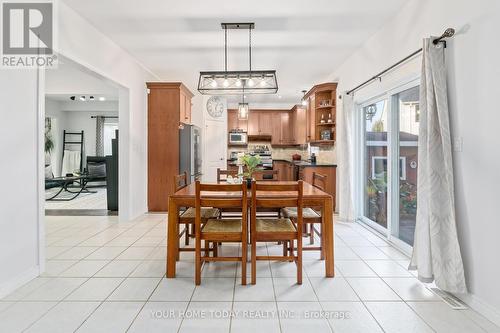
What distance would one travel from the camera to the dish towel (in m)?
8.66

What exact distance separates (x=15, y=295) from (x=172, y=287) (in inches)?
46.0

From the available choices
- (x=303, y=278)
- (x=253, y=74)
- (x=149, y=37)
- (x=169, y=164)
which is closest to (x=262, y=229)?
(x=303, y=278)

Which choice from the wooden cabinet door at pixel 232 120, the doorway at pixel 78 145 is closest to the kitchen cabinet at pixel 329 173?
the wooden cabinet door at pixel 232 120

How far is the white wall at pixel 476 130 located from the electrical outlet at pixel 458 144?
2 centimetres

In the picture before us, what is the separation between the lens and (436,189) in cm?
219

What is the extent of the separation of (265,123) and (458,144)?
603 centimetres

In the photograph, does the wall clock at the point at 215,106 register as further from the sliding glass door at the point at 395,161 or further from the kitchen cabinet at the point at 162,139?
the sliding glass door at the point at 395,161

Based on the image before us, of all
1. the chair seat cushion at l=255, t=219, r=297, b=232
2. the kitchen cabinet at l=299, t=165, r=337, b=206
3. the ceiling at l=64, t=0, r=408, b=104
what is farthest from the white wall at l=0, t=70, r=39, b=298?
the kitchen cabinet at l=299, t=165, r=337, b=206

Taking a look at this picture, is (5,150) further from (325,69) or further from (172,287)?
(325,69)

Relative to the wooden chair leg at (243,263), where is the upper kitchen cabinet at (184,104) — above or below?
above

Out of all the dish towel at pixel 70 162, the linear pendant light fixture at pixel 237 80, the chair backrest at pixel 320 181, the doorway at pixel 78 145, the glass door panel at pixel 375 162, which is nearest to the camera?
the chair backrest at pixel 320 181

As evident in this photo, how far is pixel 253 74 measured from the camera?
326 centimetres

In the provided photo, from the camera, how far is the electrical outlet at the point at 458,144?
2125 mm

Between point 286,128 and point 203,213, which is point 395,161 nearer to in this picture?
point 203,213
